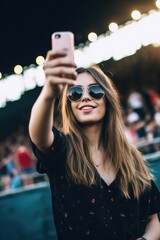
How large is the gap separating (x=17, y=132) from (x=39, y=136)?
56.7 feet

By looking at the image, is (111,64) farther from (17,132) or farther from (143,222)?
(143,222)

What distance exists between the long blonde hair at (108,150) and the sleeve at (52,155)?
10 cm

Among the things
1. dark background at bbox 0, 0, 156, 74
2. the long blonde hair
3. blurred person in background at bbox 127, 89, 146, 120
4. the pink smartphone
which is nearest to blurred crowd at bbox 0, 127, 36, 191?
blurred person in background at bbox 127, 89, 146, 120

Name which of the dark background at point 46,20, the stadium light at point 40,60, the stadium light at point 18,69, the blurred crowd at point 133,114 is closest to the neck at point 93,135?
the blurred crowd at point 133,114

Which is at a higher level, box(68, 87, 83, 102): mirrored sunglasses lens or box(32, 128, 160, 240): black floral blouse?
box(68, 87, 83, 102): mirrored sunglasses lens

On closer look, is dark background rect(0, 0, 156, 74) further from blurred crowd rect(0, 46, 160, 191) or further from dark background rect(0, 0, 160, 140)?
blurred crowd rect(0, 46, 160, 191)

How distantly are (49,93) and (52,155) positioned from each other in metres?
0.42

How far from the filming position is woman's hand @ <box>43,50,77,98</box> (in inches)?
62.9

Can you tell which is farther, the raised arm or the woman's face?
the woman's face

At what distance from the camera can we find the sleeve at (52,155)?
201 centimetres

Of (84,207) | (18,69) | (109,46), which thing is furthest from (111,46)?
(84,207)

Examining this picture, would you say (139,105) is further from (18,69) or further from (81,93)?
(18,69)

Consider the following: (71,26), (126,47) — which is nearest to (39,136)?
(71,26)

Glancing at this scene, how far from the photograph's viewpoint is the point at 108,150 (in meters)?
2.40
